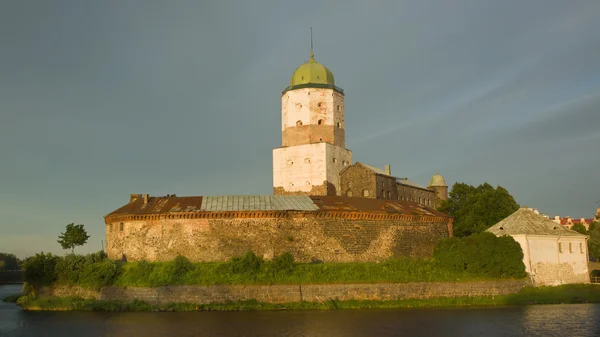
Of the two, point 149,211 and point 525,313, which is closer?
point 525,313

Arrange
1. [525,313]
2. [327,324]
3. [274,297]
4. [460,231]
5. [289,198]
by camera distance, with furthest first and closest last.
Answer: [460,231] < [289,198] < [274,297] < [525,313] < [327,324]

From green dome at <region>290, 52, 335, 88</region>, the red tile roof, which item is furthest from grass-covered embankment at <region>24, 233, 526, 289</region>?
green dome at <region>290, 52, 335, 88</region>

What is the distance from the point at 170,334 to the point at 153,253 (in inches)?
475

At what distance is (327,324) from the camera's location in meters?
24.2

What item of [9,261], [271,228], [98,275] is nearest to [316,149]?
[271,228]

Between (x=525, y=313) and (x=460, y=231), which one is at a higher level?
(x=460, y=231)

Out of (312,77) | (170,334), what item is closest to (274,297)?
(170,334)

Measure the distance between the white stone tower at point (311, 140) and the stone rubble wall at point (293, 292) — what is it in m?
16.7

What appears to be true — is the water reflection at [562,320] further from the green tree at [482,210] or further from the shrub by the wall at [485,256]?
the green tree at [482,210]

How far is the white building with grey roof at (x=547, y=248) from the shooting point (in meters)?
33.7

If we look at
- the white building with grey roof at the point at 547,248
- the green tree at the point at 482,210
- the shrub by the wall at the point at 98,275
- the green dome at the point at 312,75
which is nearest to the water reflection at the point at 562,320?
the white building with grey roof at the point at 547,248

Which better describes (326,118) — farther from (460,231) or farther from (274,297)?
(274,297)

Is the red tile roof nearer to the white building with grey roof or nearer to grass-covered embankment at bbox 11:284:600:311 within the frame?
the white building with grey roof

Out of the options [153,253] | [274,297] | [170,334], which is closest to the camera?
[170,334]
